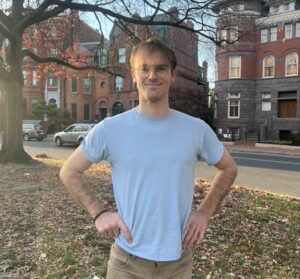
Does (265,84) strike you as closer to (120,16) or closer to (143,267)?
(120,16)

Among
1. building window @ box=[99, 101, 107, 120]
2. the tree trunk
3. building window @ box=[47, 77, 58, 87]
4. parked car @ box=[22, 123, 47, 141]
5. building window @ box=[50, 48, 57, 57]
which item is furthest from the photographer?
building window @ box=[47, 77, 58, 87]

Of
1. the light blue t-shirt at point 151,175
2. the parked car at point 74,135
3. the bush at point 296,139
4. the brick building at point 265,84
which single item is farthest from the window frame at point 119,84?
the light blue t-shirt at point 151,175

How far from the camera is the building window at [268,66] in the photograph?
1371 inches

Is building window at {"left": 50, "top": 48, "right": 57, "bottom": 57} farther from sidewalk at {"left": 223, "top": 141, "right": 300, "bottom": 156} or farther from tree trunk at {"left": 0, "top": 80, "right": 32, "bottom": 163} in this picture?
sidewalk at {"left": 223, "top": 141, "right": 300, "bottom": 156}

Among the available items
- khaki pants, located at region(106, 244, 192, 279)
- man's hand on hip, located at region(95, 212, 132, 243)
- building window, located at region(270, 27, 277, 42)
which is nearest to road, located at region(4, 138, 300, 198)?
khaki pants, located at region(106, 244, 192, 279)

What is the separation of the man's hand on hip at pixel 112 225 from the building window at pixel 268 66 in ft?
114

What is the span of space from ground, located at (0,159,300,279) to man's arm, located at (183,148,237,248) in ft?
6.69

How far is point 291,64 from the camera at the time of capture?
33.8 meters

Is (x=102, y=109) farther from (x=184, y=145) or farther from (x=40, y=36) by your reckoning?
(x=184, y=145)

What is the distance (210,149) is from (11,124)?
11.7 meters

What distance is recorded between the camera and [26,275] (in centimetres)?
394

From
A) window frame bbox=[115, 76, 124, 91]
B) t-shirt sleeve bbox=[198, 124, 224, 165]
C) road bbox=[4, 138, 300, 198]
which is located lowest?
road bbox=[4, 138, 300, 198]

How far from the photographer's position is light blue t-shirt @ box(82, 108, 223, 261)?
6.77ft

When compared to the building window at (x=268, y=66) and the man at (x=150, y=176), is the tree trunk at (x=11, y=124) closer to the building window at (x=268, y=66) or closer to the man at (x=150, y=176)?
the man at (x=150, y=176)
